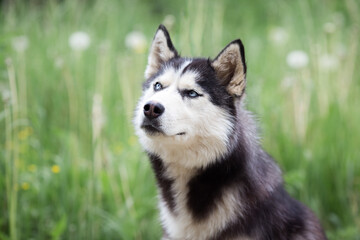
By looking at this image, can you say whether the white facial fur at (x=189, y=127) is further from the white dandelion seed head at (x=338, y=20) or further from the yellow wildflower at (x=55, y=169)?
the white dandelion seed head at (x=338, y=20)

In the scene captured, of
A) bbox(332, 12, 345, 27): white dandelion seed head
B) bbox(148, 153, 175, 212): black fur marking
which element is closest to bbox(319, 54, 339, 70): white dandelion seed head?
bbox(332, 12, 345, 27): white dandelion seed head

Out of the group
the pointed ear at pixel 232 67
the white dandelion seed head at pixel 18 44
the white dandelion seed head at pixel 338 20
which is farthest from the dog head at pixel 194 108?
the white dandelion seed head at pixel 338 20

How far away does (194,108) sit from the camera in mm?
2855

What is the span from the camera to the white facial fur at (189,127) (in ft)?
9.03

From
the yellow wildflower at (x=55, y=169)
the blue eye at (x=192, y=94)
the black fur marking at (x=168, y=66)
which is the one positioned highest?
the black fur marking at (x=168, y=66)

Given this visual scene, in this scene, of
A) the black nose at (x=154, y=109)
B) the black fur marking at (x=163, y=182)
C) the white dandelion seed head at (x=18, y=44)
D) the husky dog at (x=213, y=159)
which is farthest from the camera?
the white dandelion seed head at (x=18, y=44)

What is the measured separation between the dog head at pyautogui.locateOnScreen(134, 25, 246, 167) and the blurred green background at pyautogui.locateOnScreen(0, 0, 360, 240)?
62 centimetres

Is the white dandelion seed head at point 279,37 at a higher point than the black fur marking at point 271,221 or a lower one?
higher

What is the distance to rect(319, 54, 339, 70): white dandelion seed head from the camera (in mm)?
5182

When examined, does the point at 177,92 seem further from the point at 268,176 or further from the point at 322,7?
the point at 322,7

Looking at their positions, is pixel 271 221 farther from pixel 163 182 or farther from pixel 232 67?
pixel 232 67

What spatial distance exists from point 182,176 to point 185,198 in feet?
0.46

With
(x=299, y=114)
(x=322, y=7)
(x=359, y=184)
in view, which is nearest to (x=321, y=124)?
(x=299, y=114)

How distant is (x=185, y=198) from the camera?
2.98 m
